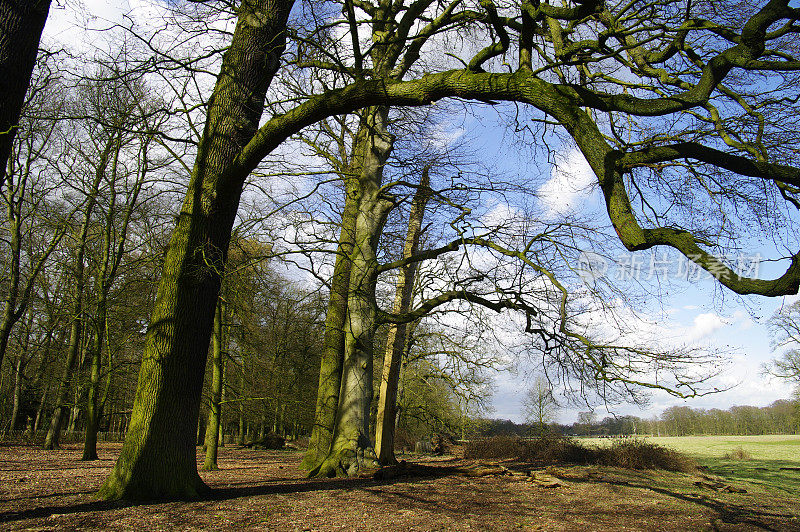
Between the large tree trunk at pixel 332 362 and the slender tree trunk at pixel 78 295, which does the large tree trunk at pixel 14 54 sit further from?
the slender tree trunk at pixel 78 295

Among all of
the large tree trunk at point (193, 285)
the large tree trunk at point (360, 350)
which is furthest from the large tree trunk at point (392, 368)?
the large tree trunk at point (193, 285)

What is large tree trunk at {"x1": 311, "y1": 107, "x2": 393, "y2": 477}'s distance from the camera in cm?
791

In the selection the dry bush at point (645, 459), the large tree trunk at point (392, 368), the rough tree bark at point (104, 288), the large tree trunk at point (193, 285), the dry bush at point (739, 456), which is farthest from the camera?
the dry bush at point (739, 456)

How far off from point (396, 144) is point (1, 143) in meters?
6.56

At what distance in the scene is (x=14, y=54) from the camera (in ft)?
12.0

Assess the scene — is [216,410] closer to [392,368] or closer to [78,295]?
[392,368]

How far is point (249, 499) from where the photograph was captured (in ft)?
18.2

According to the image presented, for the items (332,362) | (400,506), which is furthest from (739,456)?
(400,506)

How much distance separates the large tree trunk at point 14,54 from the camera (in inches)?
141

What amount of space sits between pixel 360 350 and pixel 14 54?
20.1 feet

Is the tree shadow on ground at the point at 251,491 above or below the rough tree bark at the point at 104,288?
below

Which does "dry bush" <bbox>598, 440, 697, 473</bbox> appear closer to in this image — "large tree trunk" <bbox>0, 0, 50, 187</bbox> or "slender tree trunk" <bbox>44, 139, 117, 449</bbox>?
"slender tree trunk" <bbox>44, 139, 117, 449</bbox>

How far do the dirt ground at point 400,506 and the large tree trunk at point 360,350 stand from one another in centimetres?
55

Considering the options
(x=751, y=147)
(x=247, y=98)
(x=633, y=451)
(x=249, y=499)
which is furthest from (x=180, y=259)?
(x=633, y=451)
